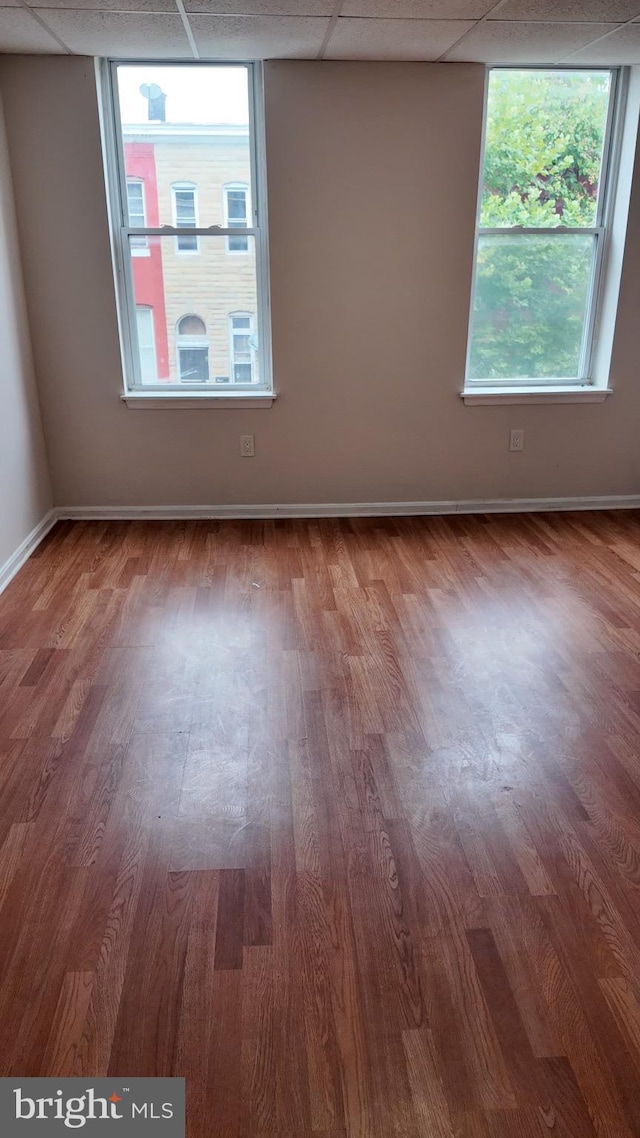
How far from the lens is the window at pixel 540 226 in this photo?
13.3 feet

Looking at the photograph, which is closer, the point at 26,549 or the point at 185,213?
the point at 26,549

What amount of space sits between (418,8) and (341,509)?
94.2 inches

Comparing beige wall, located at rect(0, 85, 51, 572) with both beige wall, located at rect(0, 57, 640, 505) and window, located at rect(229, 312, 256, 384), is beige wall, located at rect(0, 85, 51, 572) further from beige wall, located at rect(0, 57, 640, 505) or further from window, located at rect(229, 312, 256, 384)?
window, located at rect(229, 312, 256, 384)

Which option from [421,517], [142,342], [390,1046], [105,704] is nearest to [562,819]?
[390,1046]

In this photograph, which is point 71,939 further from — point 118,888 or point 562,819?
point 562,819

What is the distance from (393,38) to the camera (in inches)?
133

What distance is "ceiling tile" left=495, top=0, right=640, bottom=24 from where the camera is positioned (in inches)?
115

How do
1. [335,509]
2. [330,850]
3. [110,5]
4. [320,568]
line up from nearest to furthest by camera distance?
[330,850] < [110,5] < [320,568] < [335,509]

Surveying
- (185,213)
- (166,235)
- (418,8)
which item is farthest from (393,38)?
(166,235)

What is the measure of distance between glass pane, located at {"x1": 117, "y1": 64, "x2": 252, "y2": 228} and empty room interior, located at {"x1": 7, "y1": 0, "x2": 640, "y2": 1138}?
16 millimetres

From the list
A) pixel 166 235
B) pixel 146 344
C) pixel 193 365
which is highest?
pixel 166 235

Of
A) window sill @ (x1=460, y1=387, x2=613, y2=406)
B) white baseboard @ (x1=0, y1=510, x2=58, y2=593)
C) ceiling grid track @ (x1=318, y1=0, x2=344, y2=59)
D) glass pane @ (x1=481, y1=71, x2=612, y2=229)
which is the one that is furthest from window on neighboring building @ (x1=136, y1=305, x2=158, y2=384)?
glass pane @ (x1=481, y1=71, x2=612, y2=229)

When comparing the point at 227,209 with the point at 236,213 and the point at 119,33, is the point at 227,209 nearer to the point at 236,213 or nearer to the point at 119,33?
the point at 236,213

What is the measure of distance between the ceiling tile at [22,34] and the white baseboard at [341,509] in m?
2.20
